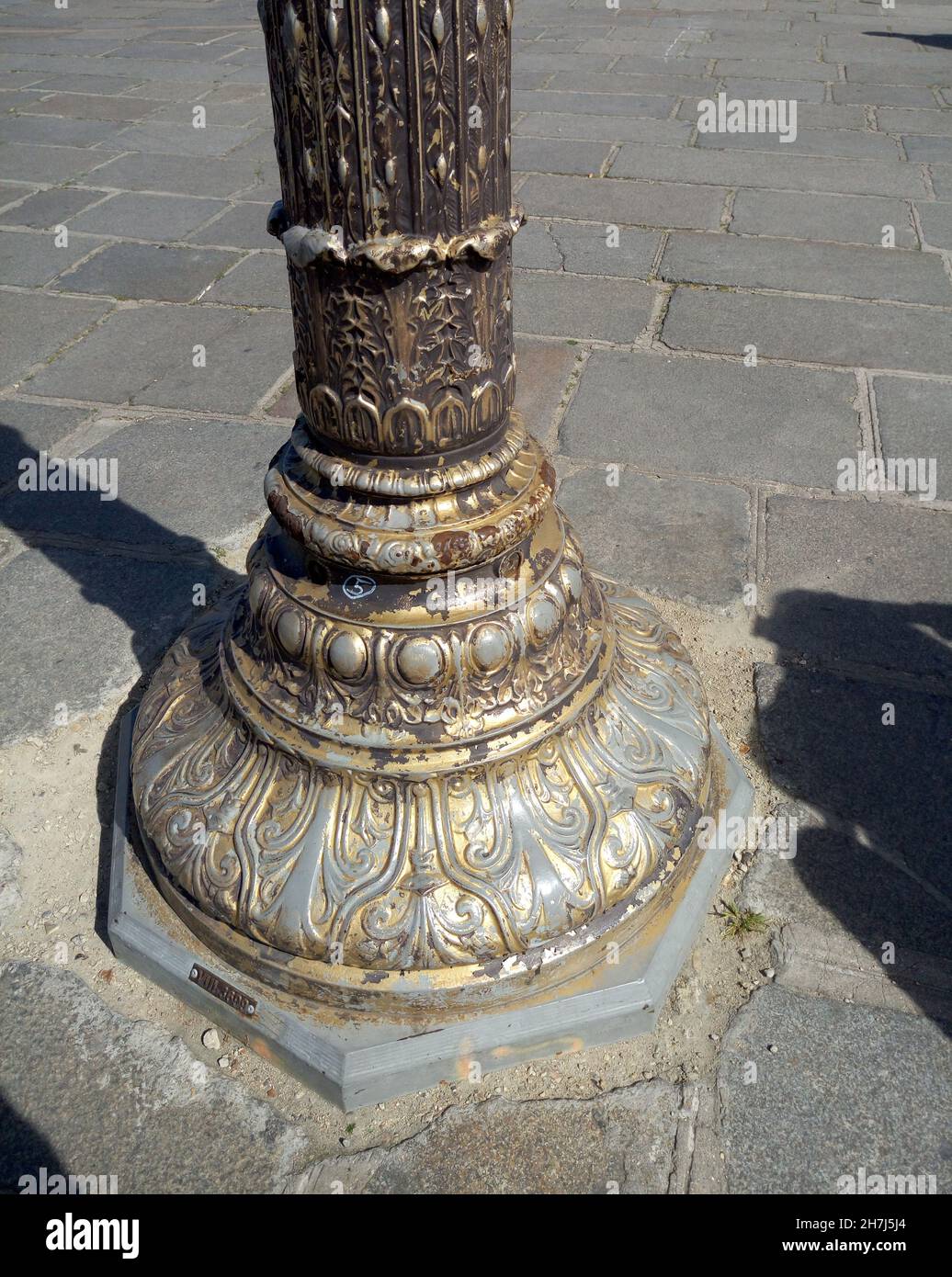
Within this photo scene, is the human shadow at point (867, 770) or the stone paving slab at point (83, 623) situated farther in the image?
the stone paving slab at point (83, 623)

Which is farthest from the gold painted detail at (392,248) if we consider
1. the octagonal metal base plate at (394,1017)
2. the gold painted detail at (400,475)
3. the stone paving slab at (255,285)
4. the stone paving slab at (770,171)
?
the stone paving slab at (770,171)

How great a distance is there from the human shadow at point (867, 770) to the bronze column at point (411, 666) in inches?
14.6

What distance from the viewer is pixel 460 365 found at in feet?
5.33

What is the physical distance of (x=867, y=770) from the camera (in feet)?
7.63

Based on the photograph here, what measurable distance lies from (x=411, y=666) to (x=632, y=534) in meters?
1.57

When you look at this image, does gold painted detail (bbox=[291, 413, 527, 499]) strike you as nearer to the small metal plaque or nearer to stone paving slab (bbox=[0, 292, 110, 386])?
the small metal plaque

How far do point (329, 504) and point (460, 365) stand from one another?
1.10 feet

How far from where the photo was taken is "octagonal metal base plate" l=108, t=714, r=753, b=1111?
1.74 meters

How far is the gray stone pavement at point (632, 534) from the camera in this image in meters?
1.72

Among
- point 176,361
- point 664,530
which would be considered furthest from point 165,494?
point 664,530

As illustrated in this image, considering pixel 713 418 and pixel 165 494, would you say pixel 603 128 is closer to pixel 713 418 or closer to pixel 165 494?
pixel 713 418

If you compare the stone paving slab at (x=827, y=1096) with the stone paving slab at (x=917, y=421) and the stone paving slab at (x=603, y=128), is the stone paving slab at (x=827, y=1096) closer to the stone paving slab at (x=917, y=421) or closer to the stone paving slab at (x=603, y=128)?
the stone paving slab at (x=917, y=421)
